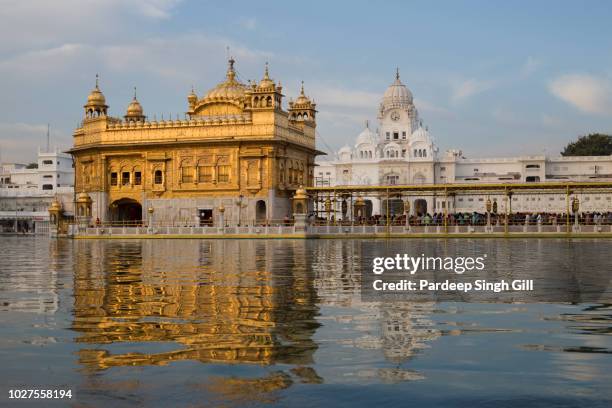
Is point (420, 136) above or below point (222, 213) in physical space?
above

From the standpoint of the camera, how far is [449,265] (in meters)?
19.6

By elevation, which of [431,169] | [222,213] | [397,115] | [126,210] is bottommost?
[222,213]

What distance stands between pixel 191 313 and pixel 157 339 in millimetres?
1970

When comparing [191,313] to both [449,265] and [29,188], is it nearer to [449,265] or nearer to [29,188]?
[449,265]

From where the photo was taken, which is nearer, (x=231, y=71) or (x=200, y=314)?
(x=200, y=314)

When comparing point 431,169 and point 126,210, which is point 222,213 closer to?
point 126,210

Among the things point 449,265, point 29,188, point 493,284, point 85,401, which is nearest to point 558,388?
point 85,401

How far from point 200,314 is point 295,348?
9.00ft

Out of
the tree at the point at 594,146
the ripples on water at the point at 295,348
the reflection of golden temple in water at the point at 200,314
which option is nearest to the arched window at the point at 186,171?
the reflection of golden temple in water at the point at 200,314

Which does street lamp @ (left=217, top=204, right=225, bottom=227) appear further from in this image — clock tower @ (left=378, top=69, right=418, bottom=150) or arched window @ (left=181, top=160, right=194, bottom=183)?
clock tower @ (left=378, top=69, right=418, bottom=150)

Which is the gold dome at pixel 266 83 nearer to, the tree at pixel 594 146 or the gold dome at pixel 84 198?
the gold dome at pixel 84 198

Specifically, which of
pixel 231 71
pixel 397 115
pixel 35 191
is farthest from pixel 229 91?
pixel 397 115

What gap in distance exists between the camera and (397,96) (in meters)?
107

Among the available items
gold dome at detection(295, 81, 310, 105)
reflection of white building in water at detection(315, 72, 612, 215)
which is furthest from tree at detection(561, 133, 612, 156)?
gold dome at detection(295, 81, 310, 105)
